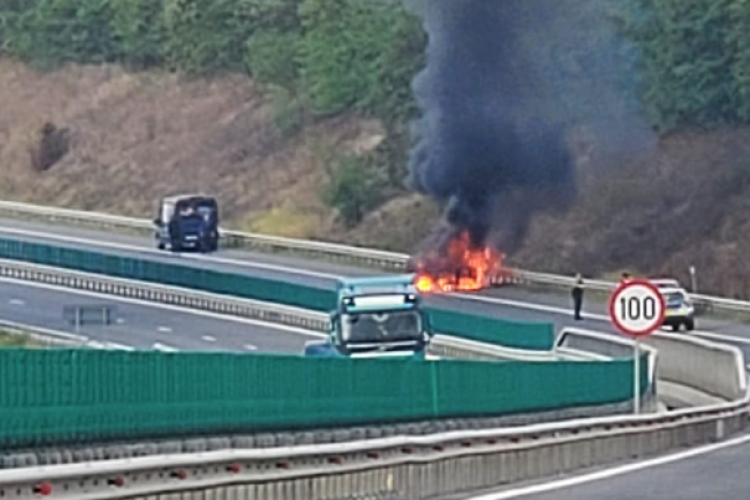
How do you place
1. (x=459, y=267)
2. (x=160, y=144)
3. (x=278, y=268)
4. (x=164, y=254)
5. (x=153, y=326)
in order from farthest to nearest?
(x=160, y=144), (x=164, y=254), (x=278, y=268), (x=459, y=267), (x=153, y=326)

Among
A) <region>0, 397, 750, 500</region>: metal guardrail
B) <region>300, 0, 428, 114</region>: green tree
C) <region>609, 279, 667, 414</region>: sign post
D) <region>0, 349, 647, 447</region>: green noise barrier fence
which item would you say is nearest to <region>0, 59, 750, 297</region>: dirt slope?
<region>300, 0, 428, 114</region>: green tree

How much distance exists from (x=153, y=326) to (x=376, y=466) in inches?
1619

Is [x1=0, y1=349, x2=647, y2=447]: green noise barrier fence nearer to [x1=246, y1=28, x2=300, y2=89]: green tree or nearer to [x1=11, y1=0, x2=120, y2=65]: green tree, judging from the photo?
[x1=246, y1=28, x2=300, y2=89]: green tree

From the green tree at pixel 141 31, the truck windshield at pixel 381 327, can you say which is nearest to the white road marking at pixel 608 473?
the truck windshield at pixel 381 327

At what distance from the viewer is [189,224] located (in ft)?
266

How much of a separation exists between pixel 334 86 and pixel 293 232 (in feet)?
38.7

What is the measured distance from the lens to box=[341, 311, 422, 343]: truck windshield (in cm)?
4662

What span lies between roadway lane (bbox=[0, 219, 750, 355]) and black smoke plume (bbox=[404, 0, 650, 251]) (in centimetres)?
397

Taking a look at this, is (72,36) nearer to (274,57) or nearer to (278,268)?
(274,57)

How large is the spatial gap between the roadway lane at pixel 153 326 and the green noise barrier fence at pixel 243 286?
990 millimetres

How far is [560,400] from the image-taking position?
127 feet

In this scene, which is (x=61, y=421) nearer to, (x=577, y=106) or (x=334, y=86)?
(x=577, y=106)

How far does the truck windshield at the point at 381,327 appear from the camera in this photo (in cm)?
4662

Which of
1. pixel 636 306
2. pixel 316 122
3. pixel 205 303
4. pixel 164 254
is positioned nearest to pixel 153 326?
pixel 205 303
